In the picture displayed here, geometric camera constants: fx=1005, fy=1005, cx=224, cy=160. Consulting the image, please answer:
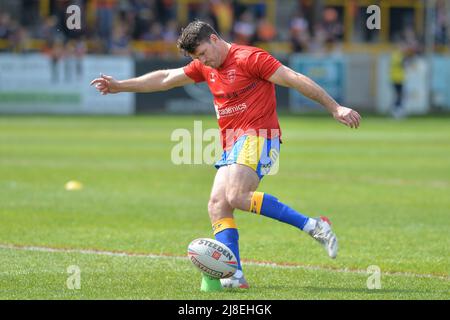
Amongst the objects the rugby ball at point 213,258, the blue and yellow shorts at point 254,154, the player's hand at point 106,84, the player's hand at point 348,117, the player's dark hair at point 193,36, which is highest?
the player's dark hair at point 193,36

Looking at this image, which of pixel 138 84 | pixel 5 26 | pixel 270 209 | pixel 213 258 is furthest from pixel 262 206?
pixel 5 26

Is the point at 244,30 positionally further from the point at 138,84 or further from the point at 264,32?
the point at 138,84

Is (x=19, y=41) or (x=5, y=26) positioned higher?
(x=5, y=26)

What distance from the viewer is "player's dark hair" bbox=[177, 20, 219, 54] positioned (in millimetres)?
8172

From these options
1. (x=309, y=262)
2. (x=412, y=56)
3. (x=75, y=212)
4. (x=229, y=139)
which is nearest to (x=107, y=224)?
(x=75, y=212)

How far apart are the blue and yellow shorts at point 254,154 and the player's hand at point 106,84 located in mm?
1301

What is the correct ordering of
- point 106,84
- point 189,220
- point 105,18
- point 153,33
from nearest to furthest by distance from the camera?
point 106,84 → point 189,220 → point 105,18 → point 153,33

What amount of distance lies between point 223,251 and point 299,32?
31904 millimetres

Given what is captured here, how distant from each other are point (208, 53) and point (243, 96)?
19.4 inches

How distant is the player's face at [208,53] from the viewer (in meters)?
8.22

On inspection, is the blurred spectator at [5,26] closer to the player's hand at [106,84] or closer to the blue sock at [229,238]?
the player's hand at [106,84]

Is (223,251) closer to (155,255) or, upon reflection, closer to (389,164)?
(155,255)

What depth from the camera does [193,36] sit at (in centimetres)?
816

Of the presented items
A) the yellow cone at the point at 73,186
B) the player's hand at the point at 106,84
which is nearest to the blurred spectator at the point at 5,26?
the yellow cone at the point at 73,186
